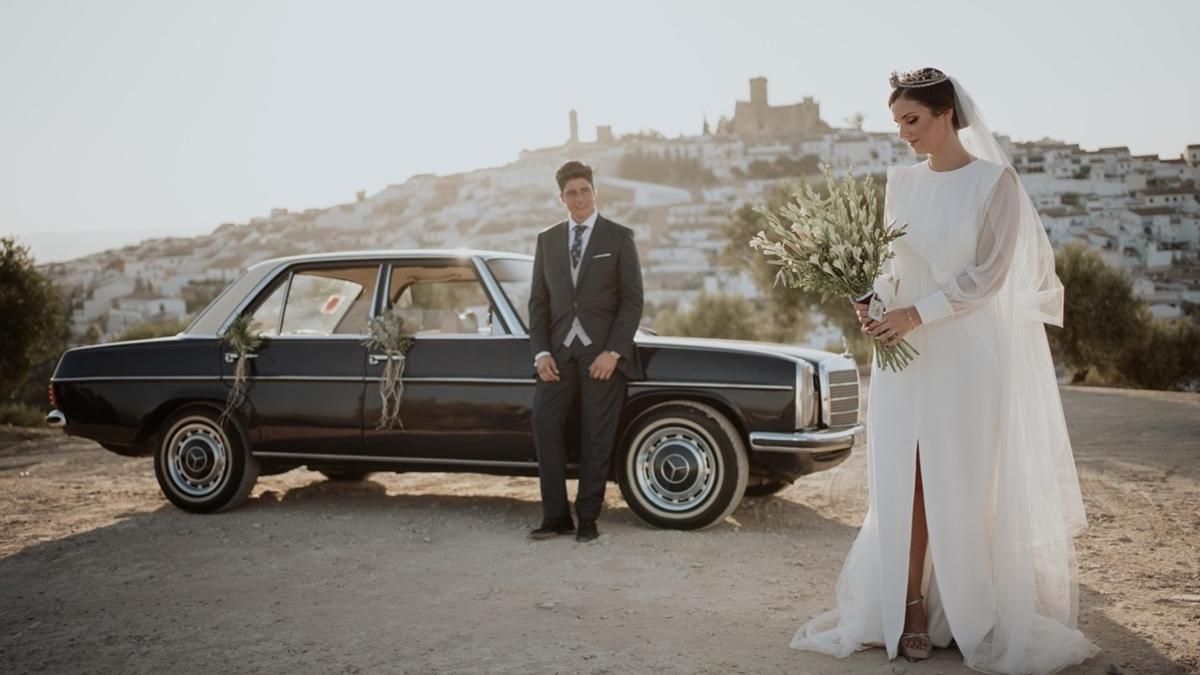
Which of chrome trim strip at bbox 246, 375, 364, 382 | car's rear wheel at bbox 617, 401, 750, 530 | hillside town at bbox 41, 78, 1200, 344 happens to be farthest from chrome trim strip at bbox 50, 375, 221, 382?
hillside town at bbox 41, 78, 1200, 344

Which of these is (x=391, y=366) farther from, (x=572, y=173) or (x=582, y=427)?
(x=572, y=173)

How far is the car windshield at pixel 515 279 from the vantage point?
6750 millimetres

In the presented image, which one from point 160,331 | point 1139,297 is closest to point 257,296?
point 160,331

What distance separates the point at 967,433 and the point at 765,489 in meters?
3.64

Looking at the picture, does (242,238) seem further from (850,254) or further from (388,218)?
(850,254)

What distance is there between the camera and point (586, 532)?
6117 millimetres

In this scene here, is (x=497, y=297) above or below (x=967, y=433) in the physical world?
above

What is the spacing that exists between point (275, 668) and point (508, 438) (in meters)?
2.70

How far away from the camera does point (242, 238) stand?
136 meters

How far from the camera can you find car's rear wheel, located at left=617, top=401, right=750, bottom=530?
617cm

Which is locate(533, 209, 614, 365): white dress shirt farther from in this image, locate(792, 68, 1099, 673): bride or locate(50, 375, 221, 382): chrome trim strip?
locate(50, 375, 221, 382): chrome trim strip

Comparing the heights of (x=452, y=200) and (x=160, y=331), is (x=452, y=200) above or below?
above

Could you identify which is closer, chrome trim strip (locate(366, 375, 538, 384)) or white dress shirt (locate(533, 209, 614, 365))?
white dress shirt (locate(533, 209, 614, 365))

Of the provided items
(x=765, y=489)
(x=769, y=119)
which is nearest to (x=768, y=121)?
(x=769, y=119)
